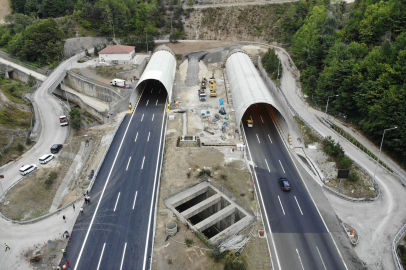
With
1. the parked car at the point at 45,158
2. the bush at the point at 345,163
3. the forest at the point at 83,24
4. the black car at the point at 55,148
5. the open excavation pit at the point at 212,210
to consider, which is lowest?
the open excavation pit at the point at 212,210

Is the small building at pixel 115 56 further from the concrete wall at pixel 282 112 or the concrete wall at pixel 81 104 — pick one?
the concrete wall at pixel 282 112

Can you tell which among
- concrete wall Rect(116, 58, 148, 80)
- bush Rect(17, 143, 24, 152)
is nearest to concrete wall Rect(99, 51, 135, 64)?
concrete wall Rect(116, 58, 148, 80)

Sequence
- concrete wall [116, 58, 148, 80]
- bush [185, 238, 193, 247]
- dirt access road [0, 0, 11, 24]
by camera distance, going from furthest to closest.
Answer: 1. dirt access road [0, 0, 11, 24]
2. concrete wall [116, 58, 148, 80]
3. bush [185, 238, 193, 247]

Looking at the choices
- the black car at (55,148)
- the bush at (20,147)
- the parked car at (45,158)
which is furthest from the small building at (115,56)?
the parked car at (45,158)

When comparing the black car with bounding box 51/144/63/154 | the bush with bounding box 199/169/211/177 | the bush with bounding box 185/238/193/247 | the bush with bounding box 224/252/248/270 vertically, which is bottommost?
the bush with bounding box 224/252/248/270

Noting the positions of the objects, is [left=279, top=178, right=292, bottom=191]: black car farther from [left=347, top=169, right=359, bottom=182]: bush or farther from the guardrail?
the guardrail
